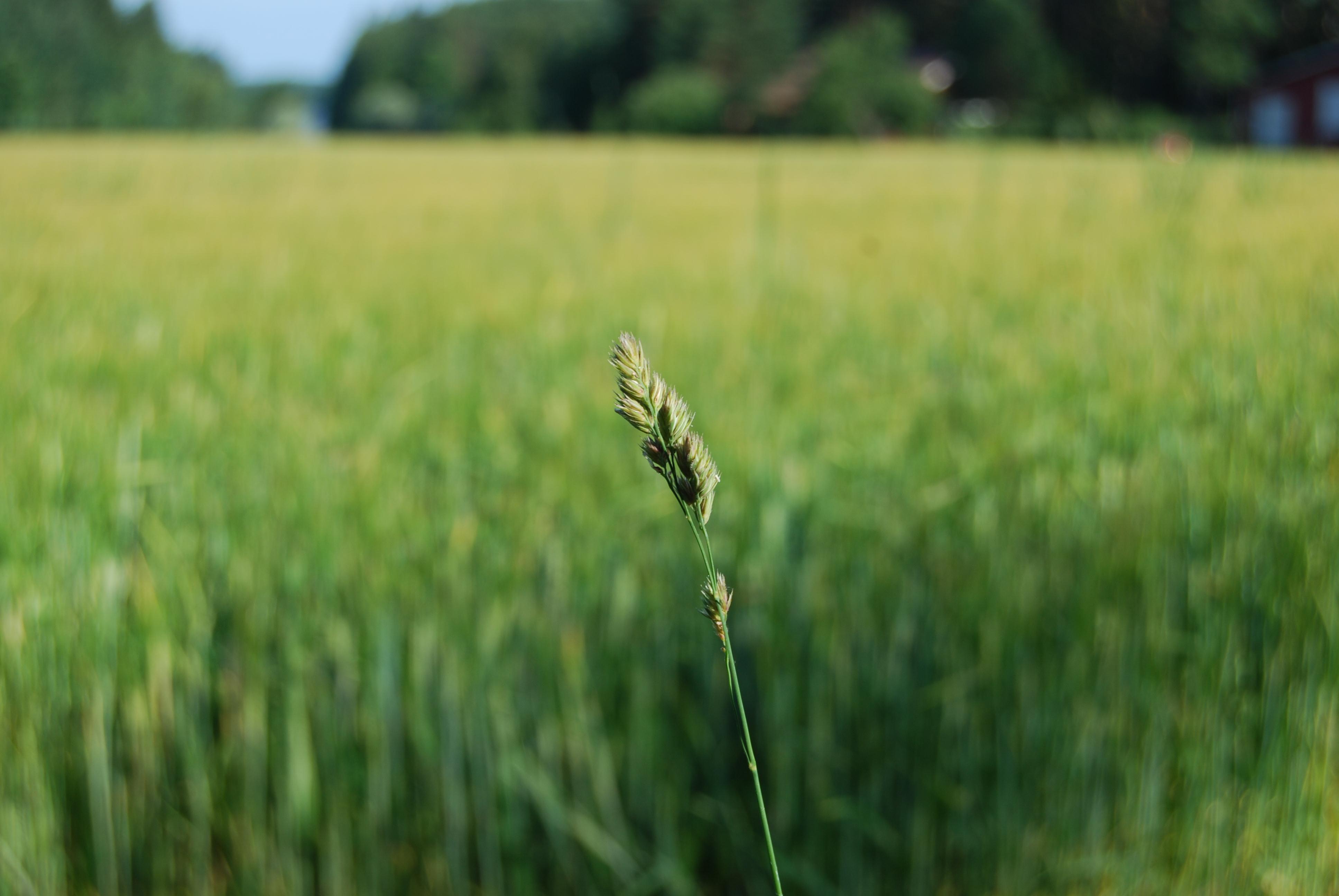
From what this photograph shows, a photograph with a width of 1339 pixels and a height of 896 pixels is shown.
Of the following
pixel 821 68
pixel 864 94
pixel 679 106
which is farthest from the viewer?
pixel 679 106

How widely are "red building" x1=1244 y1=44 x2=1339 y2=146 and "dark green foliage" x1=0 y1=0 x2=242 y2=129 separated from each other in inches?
771

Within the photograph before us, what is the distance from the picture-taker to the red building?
75.5ft

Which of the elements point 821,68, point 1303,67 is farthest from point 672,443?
point 821,68

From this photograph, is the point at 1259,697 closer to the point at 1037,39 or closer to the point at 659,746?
the point at 659,746

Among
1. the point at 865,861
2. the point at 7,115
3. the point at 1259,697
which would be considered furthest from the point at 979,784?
the point at 7,115

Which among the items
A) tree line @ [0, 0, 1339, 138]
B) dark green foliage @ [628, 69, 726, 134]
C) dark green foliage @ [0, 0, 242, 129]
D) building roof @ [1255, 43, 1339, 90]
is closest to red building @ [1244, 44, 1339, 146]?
building roof @ [1255, 43, 1339, 90]

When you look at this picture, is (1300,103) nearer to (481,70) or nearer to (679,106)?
(679,106)

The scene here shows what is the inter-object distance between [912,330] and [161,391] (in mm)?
1117

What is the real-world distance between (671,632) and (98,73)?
9.37 m

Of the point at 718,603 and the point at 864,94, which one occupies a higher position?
the point at 864,94

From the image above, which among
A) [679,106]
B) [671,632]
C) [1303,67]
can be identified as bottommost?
[671,632]

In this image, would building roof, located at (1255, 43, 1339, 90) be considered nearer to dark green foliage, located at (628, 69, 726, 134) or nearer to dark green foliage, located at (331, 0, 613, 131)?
dark green foliage, located at (628, 69, 726, 134)

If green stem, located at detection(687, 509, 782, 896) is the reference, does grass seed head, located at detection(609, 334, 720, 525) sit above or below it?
above

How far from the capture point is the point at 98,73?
8680mm
